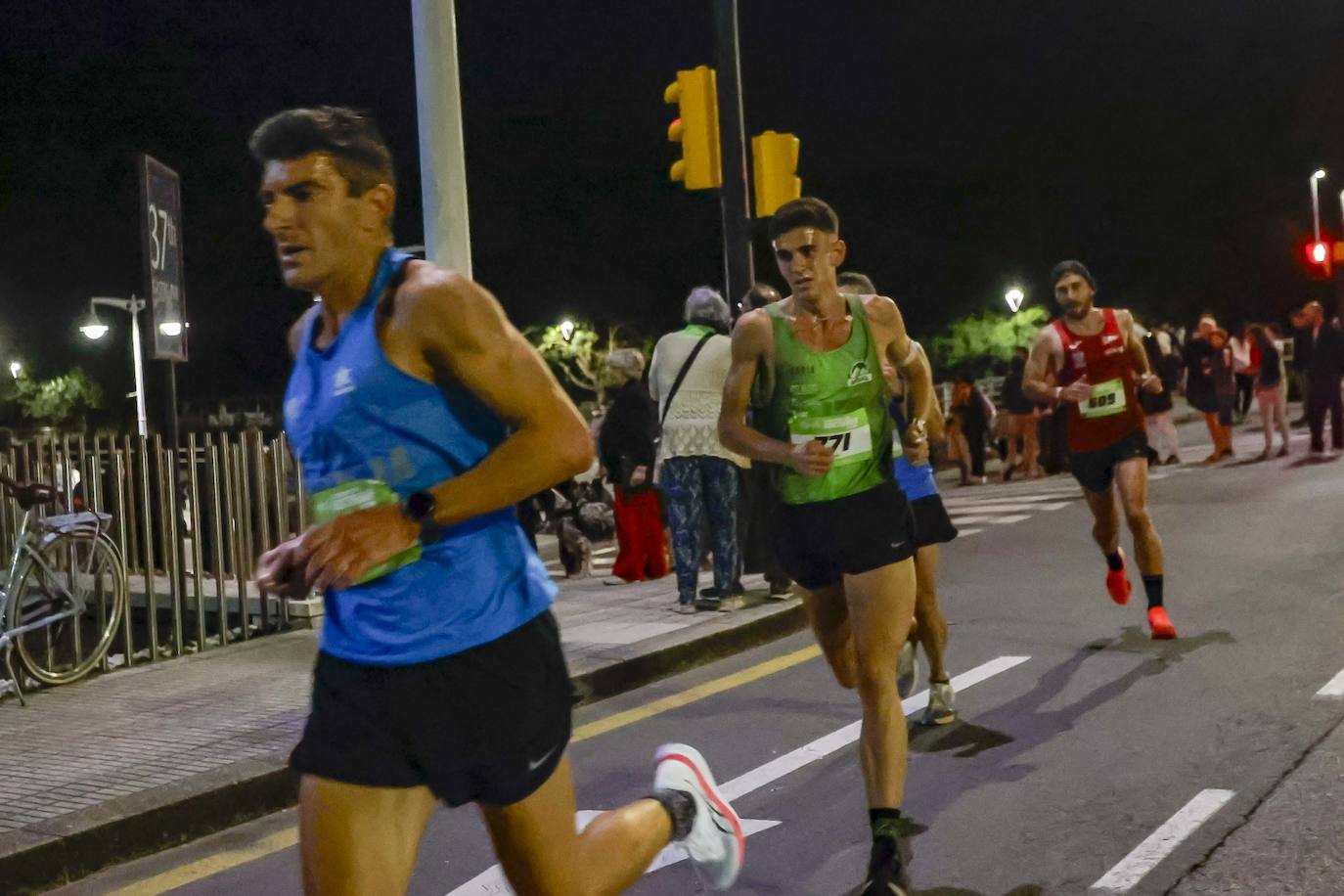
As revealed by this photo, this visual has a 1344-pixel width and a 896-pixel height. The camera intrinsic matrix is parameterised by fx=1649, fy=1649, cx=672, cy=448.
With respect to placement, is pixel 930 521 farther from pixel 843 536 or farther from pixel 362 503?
pixel 362 503

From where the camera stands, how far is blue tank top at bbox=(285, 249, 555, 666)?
9.03 ft

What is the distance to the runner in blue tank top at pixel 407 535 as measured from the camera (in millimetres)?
2701

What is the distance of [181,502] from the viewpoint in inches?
346

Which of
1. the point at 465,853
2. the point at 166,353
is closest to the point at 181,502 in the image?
the point at 166,353

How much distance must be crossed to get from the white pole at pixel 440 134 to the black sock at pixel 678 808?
476 centimetres

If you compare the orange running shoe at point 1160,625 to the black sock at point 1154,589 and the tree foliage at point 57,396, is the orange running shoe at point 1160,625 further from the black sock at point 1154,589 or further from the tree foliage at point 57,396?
the tree foliage at point 57,396

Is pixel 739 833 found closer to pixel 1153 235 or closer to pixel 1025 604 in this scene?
pixel 1025 604

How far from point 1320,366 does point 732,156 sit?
34.5 feet

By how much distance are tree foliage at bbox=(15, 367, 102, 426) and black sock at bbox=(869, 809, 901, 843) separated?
79.6 m

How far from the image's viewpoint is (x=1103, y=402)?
808cm

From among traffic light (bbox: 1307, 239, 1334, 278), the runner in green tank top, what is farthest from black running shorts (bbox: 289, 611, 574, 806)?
traffic light (bbox: 1307, 239, 1334, 278)

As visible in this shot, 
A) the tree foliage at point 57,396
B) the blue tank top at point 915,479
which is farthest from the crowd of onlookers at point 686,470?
the tree foliage at point 57,396

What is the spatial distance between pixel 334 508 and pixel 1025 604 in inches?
294

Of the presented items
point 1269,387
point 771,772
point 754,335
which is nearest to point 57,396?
point 1269,387
